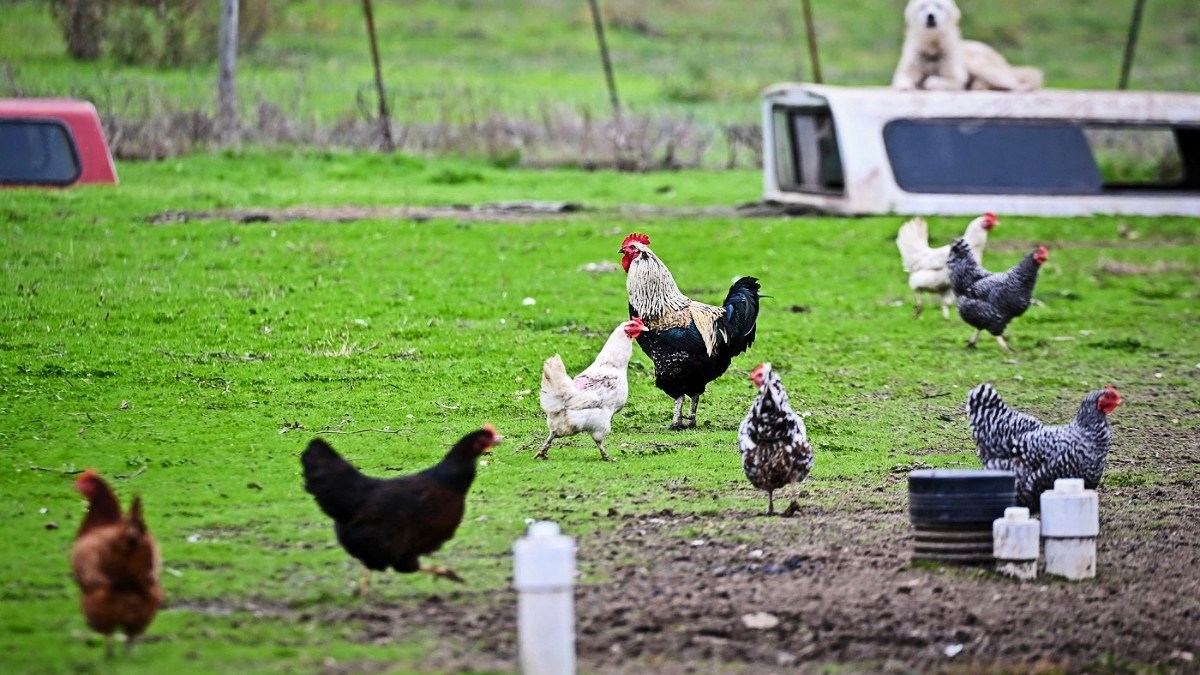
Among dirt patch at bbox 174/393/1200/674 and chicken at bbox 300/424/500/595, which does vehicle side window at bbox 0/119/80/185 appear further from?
chicken at bbox 300/424/500/595

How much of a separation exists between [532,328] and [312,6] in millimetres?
31019

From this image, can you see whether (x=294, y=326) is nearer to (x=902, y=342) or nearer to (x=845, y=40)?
(x=902, y=342)

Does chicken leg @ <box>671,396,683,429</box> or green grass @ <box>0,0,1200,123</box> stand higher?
green grass @ <box>0,0,1200,123</box>

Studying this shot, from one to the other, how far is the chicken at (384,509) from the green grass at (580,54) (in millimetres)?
16806

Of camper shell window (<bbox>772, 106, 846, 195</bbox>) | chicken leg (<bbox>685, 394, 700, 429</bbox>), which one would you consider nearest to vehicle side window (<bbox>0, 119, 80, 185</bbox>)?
camper shell window (<bbox>772, 106, 846, 195</bbox>)

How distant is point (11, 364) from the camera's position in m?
11.8

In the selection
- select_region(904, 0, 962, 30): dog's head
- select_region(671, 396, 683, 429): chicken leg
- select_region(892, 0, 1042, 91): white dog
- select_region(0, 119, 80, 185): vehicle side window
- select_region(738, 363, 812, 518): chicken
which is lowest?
select_region(671, 396, 683, 429): chicken leg

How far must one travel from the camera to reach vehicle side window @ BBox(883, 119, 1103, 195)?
2019cm

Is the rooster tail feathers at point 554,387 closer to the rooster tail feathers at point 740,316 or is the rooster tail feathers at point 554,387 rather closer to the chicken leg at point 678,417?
the chicken leg at point 678,417

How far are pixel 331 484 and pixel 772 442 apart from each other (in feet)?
8.69

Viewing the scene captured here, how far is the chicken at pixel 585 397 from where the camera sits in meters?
9.72

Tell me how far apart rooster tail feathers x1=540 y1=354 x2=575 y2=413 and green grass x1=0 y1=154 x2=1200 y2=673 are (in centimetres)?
43

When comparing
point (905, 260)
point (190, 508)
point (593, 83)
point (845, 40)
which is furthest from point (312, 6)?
point (190, 508)

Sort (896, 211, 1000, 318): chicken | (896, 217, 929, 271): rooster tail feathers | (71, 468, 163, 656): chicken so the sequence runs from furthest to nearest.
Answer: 1. (896, 217, 929, 271): rooster tail feathers
2. (896, 211, 1000, 318): chicken
3. (71, 468, 163, 656): chicken
